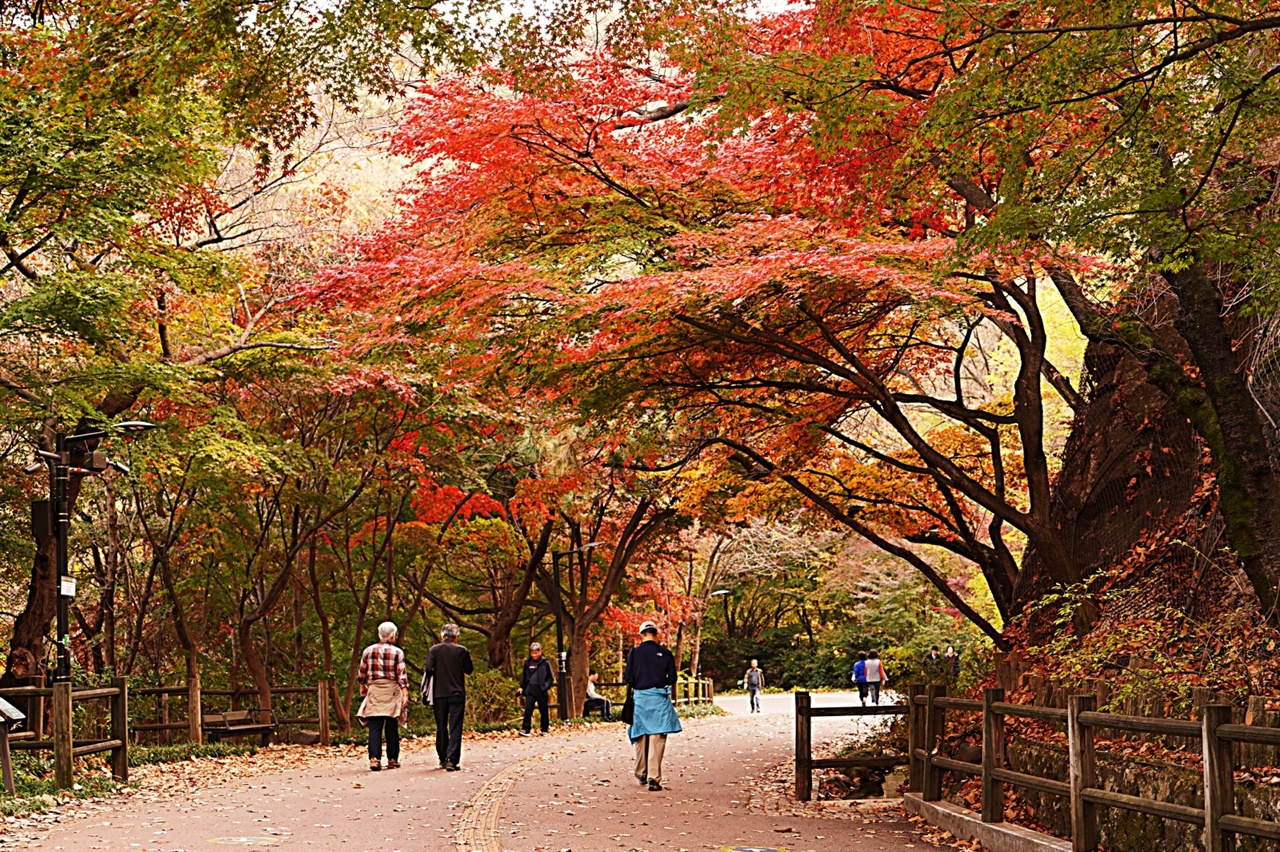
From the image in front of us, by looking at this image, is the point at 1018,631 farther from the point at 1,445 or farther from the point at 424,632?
the point at 424,632

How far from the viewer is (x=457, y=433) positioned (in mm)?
23828

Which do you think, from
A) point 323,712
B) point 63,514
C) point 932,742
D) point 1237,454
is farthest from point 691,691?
point 1237,454

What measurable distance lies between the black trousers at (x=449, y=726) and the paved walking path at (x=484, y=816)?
10.9 inches

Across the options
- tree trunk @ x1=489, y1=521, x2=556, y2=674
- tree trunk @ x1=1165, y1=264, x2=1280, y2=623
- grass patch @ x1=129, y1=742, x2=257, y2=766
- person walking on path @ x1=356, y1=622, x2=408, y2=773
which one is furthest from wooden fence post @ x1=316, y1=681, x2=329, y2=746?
tree trunk @ x1=1165, y1=264, x2=1280, y2=623

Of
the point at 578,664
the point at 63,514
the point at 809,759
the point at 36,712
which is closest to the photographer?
the point at 809,759

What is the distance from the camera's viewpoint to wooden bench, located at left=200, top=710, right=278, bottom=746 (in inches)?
832

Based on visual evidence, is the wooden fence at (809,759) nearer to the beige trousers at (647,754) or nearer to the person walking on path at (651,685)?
the person walking on path at (651,685)

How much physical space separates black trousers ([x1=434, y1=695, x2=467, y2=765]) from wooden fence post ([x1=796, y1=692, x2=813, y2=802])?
4.49 m

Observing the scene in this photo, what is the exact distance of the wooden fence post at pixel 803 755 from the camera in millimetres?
12820

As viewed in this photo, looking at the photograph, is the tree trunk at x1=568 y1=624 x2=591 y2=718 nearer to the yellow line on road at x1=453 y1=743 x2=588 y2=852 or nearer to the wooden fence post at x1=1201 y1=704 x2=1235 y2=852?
the yellow line on road at x1=453 y1=743 x2=588 y2=852

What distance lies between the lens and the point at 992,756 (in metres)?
9.62

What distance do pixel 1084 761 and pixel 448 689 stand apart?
8993 millimetres

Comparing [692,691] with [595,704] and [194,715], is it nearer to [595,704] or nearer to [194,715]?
[595,704]

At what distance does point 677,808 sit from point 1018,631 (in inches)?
191
